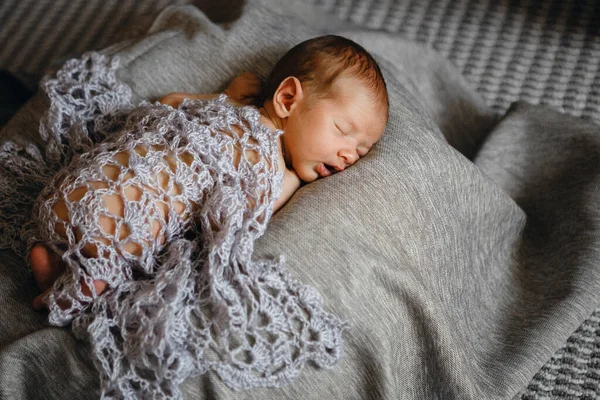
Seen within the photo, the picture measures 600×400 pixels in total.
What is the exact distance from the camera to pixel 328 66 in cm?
102

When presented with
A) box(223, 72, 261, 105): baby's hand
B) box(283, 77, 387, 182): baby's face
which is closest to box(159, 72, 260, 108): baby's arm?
box(223, 72, 261, 105): baby's hand

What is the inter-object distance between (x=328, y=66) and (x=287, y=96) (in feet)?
0.26

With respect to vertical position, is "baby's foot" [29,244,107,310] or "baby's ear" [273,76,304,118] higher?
"baby's ear" [273,76,304,118]

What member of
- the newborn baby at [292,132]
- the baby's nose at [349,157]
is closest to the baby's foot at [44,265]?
the newborn baby at [292,132]

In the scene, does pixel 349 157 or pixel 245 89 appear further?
pixel 245 89

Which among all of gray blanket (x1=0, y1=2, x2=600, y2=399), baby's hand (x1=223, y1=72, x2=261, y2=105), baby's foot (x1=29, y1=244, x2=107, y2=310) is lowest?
gray blanket (x1=0, y1=2, x2=600, y2=399)

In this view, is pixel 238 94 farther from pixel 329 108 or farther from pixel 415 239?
pixel 415 239

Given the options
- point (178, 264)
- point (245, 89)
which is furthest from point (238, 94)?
point (178, 264)

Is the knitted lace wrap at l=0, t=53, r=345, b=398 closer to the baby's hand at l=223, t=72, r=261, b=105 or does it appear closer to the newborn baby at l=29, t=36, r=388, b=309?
the newborn baby at l=29, t=36, r=388, b=309

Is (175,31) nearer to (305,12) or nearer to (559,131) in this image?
(305,12)

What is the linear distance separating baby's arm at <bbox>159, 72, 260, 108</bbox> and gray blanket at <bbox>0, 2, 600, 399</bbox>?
5cm

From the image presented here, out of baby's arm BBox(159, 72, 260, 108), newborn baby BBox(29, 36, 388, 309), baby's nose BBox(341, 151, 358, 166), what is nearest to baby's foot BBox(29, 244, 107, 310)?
newborn baby BBox(29, 36, 388, 309)

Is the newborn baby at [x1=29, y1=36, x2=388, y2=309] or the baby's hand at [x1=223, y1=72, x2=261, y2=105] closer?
the newborn baby at [x1=29, y1=36, x2=388, y2=309]

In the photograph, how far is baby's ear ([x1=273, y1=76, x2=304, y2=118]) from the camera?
102 cm
